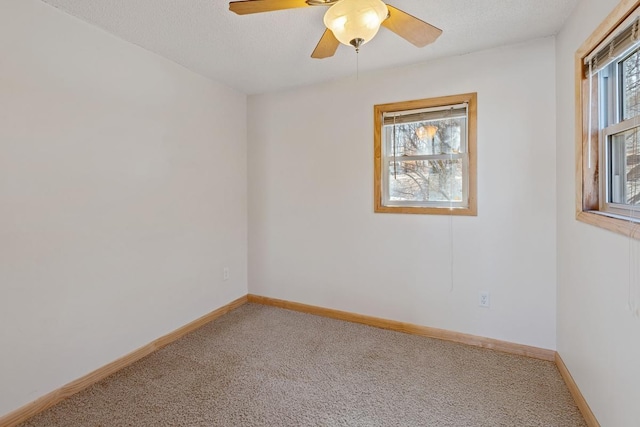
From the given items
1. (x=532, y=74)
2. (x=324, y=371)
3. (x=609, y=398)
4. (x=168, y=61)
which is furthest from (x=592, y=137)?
(x=168, y=61)

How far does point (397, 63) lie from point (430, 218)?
4.25ft

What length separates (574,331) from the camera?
184 cm

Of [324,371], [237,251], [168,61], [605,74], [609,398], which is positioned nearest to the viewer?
[609,398]

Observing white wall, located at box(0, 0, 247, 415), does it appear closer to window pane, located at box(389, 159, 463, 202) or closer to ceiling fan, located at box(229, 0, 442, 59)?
ceiling fan, located at box(229, 0, 442, 59)

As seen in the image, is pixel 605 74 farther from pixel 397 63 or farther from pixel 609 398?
pixel 609 398

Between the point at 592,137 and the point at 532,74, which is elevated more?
the point at 532,74

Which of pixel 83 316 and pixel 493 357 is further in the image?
pixel 493 357

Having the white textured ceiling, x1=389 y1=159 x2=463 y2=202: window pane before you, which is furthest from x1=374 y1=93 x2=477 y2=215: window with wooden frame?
the white textured ceiling

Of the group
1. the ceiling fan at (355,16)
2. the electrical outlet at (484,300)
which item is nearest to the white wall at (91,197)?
the ceiling fan at (355,16)

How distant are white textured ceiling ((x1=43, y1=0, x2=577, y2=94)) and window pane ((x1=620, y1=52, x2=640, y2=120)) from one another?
0.58 m

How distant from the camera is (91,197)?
2012 millimetres

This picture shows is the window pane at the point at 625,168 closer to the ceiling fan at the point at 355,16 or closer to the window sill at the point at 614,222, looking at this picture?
the window sill at the point at 614,222

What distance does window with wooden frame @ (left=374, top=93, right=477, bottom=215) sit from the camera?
Result: 2465mm

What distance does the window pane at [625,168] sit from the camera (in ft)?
4.62
